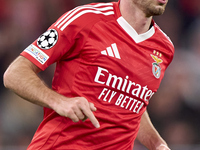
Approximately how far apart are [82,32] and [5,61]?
3.54 meters

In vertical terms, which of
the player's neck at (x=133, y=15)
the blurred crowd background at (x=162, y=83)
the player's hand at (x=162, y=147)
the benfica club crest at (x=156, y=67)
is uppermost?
the player's neck at (x=133, y=15)

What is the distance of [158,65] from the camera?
7.70ft

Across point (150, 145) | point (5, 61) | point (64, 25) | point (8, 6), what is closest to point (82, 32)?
point (64, 25)

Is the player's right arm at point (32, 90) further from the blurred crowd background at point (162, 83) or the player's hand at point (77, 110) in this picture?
the blurred crowd background at point (162, 83)

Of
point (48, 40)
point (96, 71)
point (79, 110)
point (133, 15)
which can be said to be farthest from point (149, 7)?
point (79, 110)

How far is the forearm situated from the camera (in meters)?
1.80

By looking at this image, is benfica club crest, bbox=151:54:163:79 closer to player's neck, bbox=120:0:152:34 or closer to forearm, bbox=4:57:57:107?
player's neck, bbox=120:0:152:34

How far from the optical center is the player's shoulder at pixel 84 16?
1993mm

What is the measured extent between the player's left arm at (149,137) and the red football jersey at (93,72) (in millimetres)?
367

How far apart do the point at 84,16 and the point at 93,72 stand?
337 millimetres

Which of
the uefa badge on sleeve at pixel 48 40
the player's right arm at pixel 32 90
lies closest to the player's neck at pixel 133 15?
the uefa badge on sleeve at pixel 48 40

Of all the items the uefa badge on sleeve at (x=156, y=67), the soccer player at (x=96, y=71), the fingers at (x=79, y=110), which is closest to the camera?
the fingers at (x=79, y=110)

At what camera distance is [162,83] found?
5434 mm

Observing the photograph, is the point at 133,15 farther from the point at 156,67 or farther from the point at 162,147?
the point at 162,147
